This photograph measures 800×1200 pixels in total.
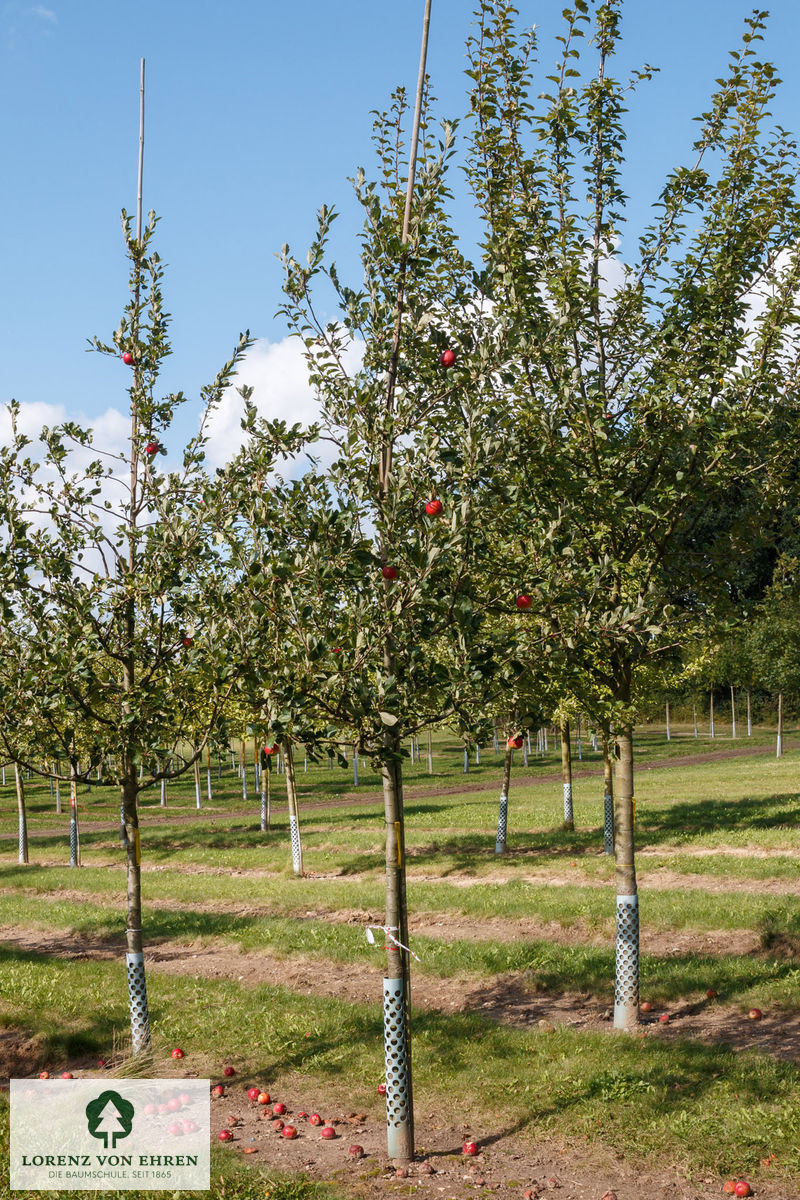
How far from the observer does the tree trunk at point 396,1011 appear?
292 inches

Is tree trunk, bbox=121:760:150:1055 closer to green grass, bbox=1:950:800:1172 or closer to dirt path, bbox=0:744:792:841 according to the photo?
green grass, bbox=1:950:800:1172

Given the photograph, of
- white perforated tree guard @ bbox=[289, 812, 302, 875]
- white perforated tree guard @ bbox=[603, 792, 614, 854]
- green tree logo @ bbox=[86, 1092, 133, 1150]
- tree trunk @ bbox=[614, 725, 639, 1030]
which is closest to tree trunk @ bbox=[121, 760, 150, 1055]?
green tree logo @ bbox=[86, 1092, 133, 1150]

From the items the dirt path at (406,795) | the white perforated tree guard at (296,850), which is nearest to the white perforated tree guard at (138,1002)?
the white perforated tree guard at (296,850)

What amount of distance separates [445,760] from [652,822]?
35744 millimetres

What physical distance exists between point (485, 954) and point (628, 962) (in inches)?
123

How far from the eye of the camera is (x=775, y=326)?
31.9 ft

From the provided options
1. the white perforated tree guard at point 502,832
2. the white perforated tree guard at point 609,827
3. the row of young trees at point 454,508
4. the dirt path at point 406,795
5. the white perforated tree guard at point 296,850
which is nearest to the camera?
the row of young trees at point 454,508

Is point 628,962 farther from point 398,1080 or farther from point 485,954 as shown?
point 398,1080

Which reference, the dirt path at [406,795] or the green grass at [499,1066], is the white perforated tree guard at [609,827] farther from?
the dirt path at [406,795]

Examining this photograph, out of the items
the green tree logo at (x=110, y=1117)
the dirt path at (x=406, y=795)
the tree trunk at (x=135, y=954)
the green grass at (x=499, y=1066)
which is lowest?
the dirt path at (x=406, y=795)

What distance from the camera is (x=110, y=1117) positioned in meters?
7.72

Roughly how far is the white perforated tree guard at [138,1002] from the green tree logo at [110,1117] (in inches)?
60.2

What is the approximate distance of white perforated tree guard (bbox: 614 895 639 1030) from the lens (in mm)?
10062

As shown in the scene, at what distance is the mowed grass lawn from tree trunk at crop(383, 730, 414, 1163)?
1.07 meters
